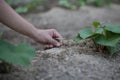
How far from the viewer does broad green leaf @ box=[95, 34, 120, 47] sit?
163cm

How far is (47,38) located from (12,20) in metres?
0.28

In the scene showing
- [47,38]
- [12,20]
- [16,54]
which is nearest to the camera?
→ [16,54]

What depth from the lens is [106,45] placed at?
64.3 inches

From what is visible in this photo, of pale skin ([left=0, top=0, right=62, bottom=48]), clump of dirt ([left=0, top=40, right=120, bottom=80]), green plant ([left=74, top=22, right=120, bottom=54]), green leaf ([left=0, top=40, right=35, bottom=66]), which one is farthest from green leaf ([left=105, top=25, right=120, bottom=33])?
green leaf ([left=0, top=40, right=35, bottom=66])

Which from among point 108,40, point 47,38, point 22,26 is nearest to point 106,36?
point 108,40

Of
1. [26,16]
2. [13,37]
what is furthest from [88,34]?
[26,16]

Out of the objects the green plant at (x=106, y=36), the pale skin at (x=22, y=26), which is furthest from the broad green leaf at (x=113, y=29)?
the pale skin at (x=22, y=26)

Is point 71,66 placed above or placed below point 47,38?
below

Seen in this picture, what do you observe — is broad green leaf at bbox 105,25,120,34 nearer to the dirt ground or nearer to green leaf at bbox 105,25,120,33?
green leaf at bbox 105,25,120,33

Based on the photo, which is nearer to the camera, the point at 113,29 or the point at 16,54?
the point at 16,54

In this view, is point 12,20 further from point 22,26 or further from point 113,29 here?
point 113,29

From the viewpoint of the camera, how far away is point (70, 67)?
1566 millimetres

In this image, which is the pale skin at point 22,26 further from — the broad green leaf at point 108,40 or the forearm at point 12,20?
the broad green leaf at point 108,40

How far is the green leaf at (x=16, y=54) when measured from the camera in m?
1.30
